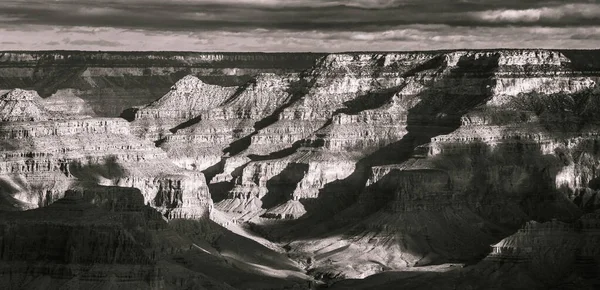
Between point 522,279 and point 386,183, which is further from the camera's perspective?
point 386,183

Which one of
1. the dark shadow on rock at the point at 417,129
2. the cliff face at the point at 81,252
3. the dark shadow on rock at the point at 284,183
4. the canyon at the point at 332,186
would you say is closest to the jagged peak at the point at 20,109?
the canyon at the point at 332,186

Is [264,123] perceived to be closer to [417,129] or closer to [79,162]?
[417,129]

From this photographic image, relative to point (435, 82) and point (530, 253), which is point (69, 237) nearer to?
point (530, 253)

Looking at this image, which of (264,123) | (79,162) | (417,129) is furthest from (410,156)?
(79,162)

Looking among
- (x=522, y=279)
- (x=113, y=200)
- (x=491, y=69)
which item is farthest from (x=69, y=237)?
(x=491, y=69)

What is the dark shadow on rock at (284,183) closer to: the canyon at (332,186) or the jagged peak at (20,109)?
the canyon at (332,186)

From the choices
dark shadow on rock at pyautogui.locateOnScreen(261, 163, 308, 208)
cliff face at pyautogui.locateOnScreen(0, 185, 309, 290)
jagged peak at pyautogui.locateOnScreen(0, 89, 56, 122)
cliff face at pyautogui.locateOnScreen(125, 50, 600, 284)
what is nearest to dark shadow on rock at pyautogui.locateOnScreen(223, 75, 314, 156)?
cliff face at pyautogui.locateOnScreen(125, 50, 600, 284)

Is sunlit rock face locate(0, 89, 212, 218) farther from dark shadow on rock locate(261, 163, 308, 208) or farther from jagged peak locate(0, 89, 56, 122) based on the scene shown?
dark shadow on rock locate(261, 163, 308, 208)
